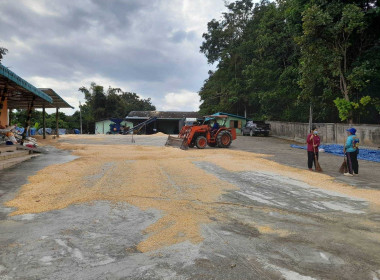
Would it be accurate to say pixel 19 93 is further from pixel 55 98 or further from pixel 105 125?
pixel 105 125

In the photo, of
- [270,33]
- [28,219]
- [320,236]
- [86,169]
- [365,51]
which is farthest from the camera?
[270,33]

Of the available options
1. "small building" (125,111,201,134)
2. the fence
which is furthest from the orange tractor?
"small building" (125,111,201,134)

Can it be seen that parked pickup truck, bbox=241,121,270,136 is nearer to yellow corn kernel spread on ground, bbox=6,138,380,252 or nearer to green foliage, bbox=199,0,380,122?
green foliage, bbox=199,0,380,122

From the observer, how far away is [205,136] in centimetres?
1708

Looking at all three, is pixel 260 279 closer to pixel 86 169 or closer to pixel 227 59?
pixel 86 169

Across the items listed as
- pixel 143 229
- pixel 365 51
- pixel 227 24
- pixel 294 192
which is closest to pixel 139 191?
pixel 143 229

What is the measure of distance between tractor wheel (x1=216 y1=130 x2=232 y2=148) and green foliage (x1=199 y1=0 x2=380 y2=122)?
7.11 m

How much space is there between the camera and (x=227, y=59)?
141 feet

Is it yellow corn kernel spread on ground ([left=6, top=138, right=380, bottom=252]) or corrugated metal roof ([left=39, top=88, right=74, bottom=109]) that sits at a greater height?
corrugated metal roof ([left=39, top=88, right=74, bottom=109])

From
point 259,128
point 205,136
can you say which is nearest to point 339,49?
point 205,136

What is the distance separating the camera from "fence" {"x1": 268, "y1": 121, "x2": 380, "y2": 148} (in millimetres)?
17547

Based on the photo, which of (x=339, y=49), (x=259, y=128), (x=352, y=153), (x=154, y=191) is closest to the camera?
(x=154, y=191)

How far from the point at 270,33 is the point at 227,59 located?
14653mm

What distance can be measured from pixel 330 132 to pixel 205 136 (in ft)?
36.3
